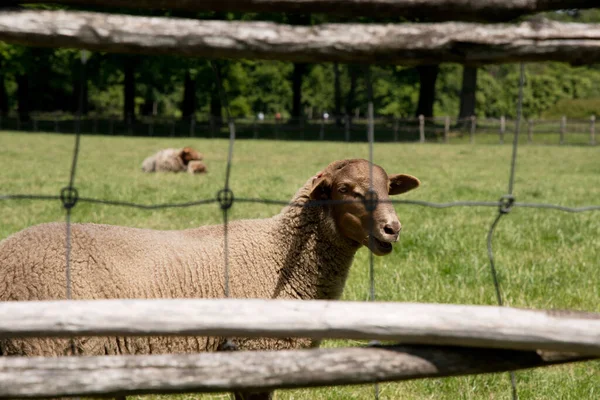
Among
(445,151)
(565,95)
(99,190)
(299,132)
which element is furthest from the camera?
(565,95)

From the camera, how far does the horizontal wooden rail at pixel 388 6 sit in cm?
238

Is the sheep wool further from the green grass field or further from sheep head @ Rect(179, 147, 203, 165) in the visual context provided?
sheep head @ Rect(179, 147, 203, 165)

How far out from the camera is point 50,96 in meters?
62.7

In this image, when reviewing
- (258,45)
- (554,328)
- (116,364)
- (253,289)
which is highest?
(258,45)

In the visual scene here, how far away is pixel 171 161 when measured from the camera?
17.1 metres

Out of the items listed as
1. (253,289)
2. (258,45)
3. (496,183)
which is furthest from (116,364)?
(496,183)

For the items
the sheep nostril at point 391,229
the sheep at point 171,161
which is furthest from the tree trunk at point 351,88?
the sheep at point 171,161

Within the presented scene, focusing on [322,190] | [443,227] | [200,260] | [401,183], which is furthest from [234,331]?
[443,227]

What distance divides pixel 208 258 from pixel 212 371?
1954mm

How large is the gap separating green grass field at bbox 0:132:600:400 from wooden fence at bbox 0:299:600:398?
179 cm

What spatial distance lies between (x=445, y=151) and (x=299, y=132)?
1401 cm

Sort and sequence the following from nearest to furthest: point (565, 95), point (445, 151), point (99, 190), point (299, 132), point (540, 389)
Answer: point (540, 389), point (99, 190), point (445, 151), point (299, 132), point (565, 95)

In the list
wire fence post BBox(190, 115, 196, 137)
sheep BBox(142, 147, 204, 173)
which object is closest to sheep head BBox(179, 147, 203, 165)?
sheep BBox(142, 147, 204, 173)

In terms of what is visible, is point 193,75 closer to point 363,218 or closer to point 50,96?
point 50,96
